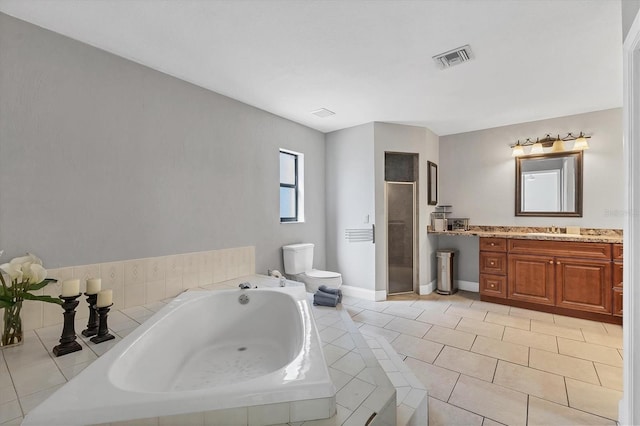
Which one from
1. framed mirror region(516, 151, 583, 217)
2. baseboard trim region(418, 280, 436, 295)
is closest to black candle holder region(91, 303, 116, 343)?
baseboard trim region(418, 280, 436, 295)

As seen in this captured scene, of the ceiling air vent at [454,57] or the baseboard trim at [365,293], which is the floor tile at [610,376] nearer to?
the baseboard trim at [365,293]

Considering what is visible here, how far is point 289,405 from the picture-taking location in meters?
1.02

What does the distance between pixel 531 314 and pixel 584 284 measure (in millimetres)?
618

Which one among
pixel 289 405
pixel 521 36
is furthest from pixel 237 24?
pixel 289 405

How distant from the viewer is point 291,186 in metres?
3.78

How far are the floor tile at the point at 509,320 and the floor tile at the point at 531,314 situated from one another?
0.11 metres

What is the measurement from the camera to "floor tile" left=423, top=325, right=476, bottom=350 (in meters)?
2.56

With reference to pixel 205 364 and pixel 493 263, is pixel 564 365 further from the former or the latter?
pixel 205 364

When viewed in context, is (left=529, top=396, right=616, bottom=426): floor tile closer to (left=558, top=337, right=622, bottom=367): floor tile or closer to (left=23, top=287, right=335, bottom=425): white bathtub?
(left=558, top=337, right=622, bottom=367): floor tile

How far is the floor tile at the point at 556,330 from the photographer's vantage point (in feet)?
8.96

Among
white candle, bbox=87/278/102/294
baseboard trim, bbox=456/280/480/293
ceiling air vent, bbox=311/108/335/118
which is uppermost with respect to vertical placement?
ceiling air vent, bbox=311/108/335/118

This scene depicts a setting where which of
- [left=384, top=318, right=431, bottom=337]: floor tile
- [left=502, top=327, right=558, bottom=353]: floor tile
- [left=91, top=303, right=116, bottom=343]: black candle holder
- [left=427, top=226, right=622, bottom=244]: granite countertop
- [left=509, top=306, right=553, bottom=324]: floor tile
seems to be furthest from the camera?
[left=509, top=306, right=553, bottom=324]: floor tile

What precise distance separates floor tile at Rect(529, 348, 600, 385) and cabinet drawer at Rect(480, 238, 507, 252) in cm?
141

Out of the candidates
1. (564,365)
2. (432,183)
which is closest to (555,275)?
(564,365)
